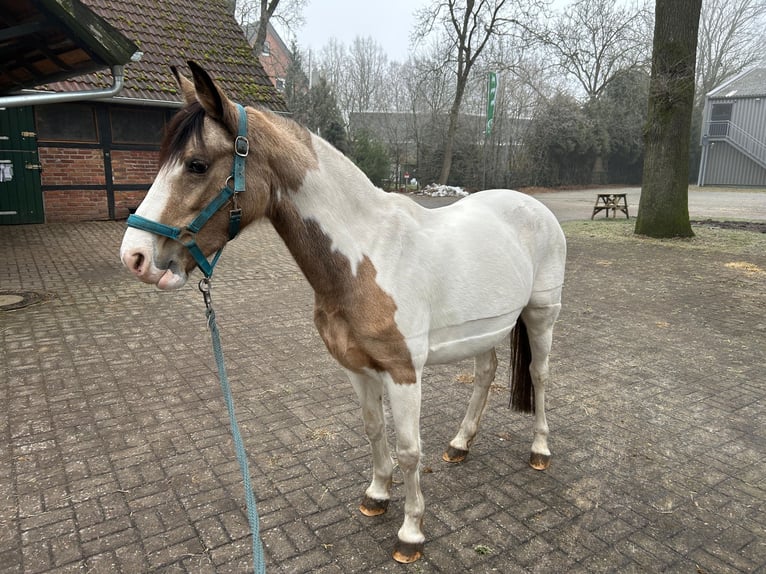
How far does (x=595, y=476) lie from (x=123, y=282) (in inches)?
279

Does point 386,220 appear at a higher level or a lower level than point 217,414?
higher

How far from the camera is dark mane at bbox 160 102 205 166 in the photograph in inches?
71.6

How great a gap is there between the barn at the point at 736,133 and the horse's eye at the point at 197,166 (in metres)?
41.1

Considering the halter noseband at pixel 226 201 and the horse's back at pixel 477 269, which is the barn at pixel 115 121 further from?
the halter noseband at pixel 226 201

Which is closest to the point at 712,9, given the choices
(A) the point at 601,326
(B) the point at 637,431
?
(A) the point at 601,326

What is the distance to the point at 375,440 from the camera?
2.73m

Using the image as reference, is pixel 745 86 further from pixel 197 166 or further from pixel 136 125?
pixel 197 166

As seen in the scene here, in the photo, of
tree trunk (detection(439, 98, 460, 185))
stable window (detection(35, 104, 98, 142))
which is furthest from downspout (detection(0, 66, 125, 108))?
tree trunk (detection(439, 98, 460, 185))

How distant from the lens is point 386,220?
2.35 meters

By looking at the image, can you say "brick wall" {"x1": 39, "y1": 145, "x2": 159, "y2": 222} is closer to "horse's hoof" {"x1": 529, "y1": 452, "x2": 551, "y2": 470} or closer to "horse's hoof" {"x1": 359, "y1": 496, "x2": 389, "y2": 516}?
"horse's hoof" {"x1": 359, "y1": 496, "x2": 389, "y2": 516}

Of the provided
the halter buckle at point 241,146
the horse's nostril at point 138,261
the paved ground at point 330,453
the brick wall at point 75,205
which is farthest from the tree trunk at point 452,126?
the horse's nostril at point 138,261

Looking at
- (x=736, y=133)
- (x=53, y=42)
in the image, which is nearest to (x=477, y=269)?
(x=53, y=42)

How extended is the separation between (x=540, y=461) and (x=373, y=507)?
113cm

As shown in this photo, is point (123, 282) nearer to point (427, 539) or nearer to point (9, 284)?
point (9, 284)
